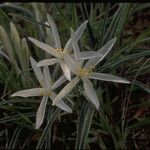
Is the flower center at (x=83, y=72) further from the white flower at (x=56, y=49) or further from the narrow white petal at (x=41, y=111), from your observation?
the narrow white petal at (x=41, y=111)

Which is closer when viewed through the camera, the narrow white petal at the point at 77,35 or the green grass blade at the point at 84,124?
the green grass blade at the point at 84,124

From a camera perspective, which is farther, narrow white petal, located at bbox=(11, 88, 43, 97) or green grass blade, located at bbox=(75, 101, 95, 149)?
narrow white petal, located at bbox=(11, 88, 43, 97)

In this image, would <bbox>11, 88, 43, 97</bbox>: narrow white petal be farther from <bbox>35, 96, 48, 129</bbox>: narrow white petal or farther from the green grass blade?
the green grass blade

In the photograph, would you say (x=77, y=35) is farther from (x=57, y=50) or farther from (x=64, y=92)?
(x=64, y=92)

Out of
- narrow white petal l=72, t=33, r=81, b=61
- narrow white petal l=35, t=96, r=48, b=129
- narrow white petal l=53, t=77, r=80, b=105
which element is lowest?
narrow white petal l=35, t=96, r=48, b=129

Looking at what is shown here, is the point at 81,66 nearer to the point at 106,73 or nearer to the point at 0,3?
the point at 106,73

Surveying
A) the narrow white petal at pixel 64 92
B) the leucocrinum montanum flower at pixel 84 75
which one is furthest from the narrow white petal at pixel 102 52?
the narrow white petal at pixel 64 92

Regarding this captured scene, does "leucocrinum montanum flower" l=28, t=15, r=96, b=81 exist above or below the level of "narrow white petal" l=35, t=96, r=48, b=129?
above

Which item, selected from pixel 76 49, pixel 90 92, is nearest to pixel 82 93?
pixel 90 92

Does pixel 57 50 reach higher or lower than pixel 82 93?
higher

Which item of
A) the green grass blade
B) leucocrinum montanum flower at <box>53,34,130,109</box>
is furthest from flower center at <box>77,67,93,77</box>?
the green grass blade
